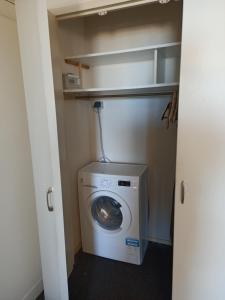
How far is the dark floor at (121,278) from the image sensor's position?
186 centimetres

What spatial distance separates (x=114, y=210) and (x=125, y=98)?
118cm

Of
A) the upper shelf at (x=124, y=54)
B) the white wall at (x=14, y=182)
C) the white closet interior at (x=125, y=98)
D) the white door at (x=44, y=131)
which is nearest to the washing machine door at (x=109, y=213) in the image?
the white closet interior at (x=125, y=98)

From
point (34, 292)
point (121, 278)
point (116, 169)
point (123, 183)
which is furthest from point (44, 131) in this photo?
point (121, 278)

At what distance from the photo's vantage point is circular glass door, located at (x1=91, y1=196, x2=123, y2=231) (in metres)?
2.22

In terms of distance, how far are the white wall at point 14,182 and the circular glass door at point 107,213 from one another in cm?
69

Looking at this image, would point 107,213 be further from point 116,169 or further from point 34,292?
point 34,292

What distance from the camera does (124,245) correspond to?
2.18 metres

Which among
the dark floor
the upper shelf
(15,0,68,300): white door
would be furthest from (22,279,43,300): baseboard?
the upper shelf

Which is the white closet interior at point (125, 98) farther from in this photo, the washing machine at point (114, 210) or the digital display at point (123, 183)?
the digital display at point (123, 183)

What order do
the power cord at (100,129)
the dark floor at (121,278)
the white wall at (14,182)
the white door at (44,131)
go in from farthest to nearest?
the power cord at (100,129) < the dark floor at (121,278) < the white wall at (14,182) < the white door at (44,131)

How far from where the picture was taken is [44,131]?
4.17ft

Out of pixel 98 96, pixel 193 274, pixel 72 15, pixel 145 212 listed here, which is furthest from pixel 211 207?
pixel 98 96

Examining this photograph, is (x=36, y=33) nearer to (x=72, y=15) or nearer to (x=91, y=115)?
(x=72, y=15)

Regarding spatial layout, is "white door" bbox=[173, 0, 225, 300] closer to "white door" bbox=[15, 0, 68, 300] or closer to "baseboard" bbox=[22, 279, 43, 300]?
"white door" bbox=[15, 0, 68, 300]
